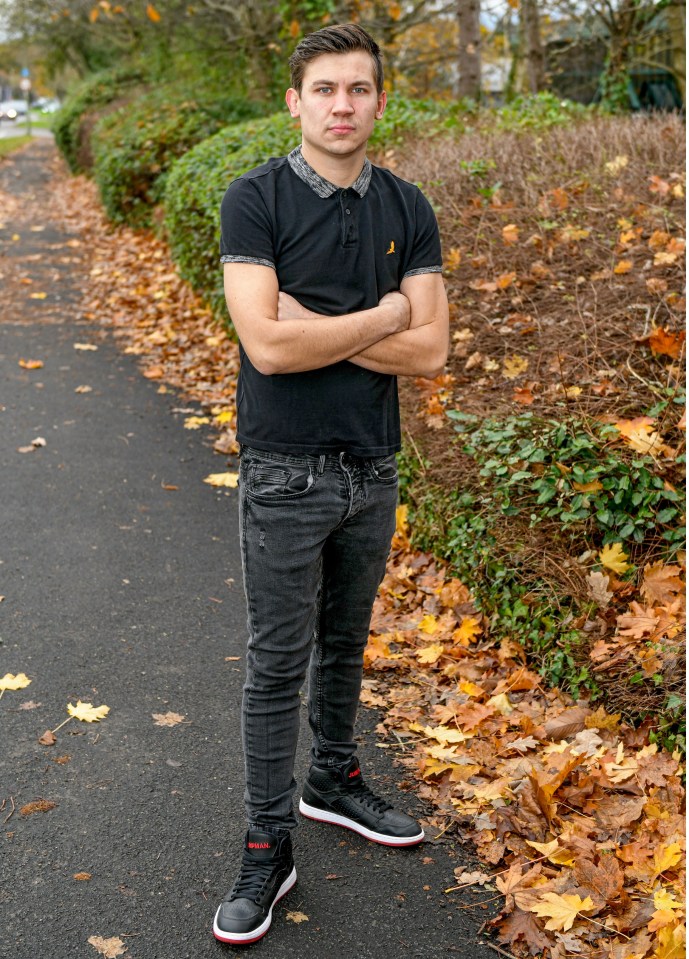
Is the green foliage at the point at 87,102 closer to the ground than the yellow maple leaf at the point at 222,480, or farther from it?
farther from it

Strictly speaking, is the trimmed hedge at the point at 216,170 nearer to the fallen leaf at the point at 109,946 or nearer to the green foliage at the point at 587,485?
the green foliage at the point at 587,485

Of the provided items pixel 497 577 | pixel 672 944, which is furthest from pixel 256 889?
pixel 497 577

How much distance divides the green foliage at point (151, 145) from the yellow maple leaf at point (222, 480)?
8.34 meters

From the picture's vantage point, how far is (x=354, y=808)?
3402 millimetres

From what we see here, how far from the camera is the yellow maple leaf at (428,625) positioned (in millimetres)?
4730

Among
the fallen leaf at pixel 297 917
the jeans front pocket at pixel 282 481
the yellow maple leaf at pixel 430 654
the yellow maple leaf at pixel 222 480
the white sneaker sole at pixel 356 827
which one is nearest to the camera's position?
the jeans front pocket at pixel 282 481

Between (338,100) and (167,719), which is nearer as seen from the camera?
(338,100)

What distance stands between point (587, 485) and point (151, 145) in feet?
39.4

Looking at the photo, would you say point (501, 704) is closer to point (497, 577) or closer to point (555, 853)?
point (497, 577)

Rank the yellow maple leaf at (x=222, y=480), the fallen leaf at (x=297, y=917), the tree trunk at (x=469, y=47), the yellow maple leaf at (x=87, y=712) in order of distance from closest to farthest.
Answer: the fallen leaf at (x=297, y=917) → the yellow maple leaf at (x=87, y=712) → the yellow maple leaf at (x=222, y=480) → the tree trunk at (x=469, y=47)

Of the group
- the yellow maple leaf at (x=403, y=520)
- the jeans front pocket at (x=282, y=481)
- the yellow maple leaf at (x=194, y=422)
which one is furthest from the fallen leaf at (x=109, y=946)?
the yellow maple leaf at (x=194, y=422)

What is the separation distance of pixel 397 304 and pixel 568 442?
1958mm

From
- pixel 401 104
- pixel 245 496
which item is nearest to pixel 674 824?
pixel 245 496

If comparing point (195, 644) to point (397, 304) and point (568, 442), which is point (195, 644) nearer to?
point (568, 442)
